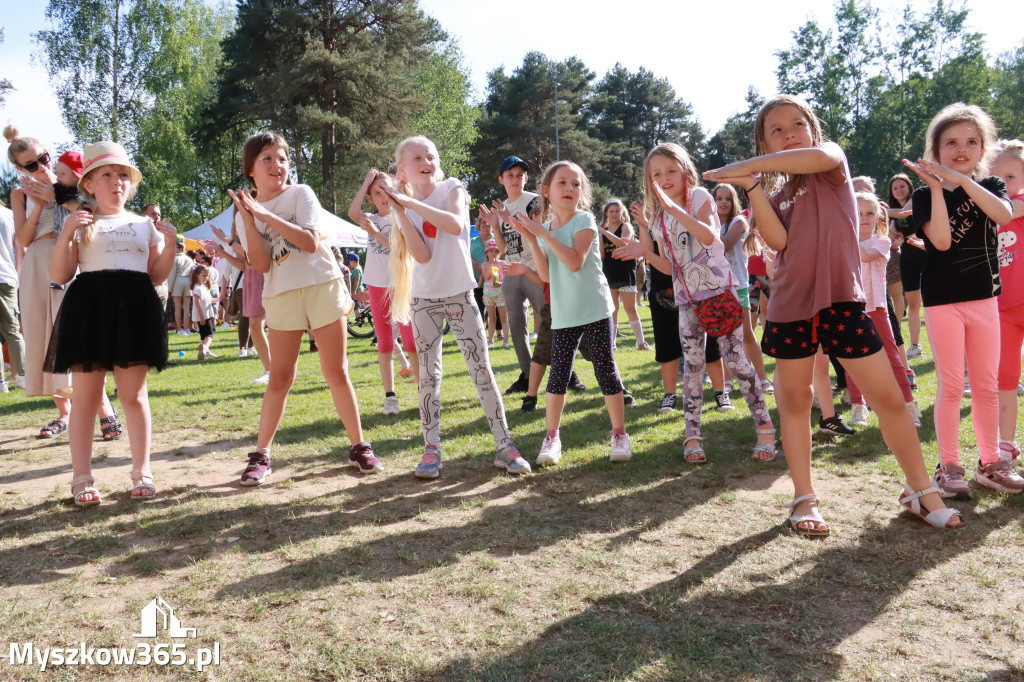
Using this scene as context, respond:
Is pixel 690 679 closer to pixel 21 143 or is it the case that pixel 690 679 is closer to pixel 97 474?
pixel 97 474

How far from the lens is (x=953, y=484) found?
3.88 metres

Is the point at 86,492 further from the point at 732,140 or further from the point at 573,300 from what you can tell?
the point at 732,140

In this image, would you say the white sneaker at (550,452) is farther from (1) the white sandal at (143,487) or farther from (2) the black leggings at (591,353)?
(1) the white sandal at (143,487)

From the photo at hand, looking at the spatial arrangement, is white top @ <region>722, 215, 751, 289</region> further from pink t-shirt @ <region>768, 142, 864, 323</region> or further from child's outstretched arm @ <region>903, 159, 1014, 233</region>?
pink t-shirt @ <region>768, 142, 864, 323</region>

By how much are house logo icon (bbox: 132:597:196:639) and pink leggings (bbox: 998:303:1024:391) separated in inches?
180

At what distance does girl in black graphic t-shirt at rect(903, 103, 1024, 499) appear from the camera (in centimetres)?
389

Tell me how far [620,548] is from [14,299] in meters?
7.95

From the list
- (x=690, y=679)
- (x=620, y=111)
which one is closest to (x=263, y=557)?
(x=690, y=679)

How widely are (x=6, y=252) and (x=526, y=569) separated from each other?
7789 mm

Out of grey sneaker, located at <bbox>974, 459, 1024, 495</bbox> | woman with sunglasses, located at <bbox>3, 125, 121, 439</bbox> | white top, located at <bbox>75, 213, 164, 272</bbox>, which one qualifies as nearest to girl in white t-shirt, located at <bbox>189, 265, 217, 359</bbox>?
woman with sunglasses, located at <bbox>3, 125, 121, 439</bbox>

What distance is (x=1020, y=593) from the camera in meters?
2.79

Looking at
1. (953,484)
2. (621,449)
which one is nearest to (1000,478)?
(953,484)

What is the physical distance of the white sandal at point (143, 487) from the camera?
174 inches

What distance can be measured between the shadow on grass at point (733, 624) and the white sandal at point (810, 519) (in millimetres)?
146
